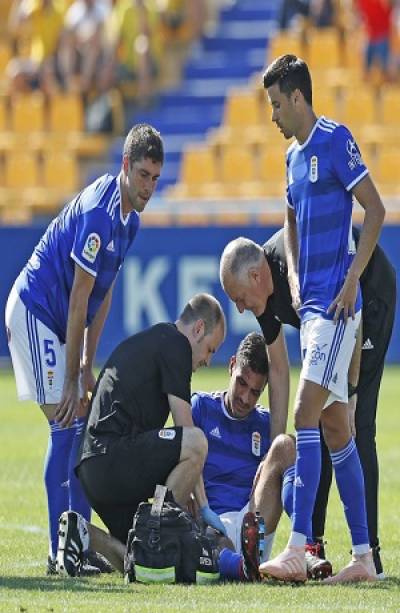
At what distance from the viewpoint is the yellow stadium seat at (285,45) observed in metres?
20.8

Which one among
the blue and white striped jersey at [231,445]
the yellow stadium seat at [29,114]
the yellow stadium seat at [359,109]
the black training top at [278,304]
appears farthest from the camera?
the yellow stadium seat at [29,114]

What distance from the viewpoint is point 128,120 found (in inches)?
874

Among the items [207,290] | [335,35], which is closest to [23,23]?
[335,35]

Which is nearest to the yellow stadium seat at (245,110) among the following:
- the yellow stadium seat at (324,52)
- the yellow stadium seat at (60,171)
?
the yellow stadium seat at (324,52)

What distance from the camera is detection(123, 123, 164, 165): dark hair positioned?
23.7 ft

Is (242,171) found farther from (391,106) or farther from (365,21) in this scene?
(365,21)

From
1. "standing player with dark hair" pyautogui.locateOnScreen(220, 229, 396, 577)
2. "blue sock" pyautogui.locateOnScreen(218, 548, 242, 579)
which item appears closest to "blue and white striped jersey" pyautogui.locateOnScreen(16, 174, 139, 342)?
"standing player with dark hair" pyautogui.locateOnScreen(220, 229, 396, 577)

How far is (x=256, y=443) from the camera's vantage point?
7.93 meters

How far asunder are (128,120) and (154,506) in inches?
618

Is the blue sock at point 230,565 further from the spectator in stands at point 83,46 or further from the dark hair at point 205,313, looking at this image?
the spectator in stands at point 83,46

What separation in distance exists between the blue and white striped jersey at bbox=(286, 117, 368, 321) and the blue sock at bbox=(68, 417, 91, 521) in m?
1.36

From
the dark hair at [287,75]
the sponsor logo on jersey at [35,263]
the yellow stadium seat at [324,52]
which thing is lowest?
the sponsor logo on jersey at [35,263]

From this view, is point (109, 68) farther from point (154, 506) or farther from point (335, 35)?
point (154, 506)

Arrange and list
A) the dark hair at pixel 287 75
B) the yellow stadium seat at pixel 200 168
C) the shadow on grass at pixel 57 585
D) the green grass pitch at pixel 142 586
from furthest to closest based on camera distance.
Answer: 1. the yellow stadium seat at pixel 200 168
2. the dark hair at pixel 287 75
3. the shadow on grass at pixel 57 585
4. the green grass pitch at pixel 142 586
